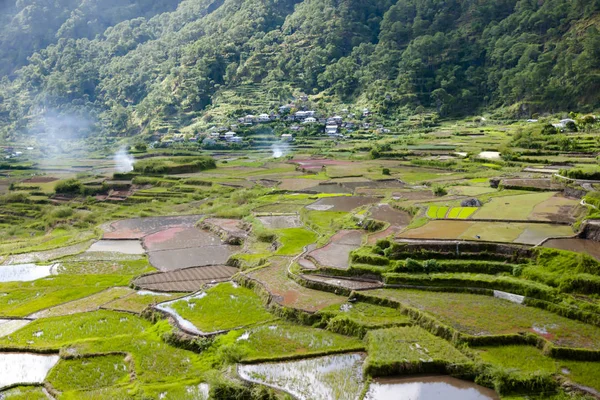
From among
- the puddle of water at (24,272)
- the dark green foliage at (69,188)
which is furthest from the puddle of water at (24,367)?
the dark green foliage at (69,188)

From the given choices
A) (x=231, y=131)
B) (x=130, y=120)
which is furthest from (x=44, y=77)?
(x=231, y=131)

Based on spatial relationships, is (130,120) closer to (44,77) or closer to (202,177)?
(44,77)

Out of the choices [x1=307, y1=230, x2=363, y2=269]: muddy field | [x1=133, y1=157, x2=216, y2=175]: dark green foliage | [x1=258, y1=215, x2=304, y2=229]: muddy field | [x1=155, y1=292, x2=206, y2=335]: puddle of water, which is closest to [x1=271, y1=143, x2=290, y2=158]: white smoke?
[x1=133, y1=157, x2=216, y2=175]: dark green foliage

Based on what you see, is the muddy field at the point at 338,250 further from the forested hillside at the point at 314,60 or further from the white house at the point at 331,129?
the white house at the point at 331,129

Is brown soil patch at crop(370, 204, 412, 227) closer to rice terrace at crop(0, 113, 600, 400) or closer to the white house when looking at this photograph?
rice terrace at crop(0, 113, 600, 400)

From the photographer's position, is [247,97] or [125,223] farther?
[247,97]

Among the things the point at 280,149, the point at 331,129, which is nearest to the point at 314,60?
the point at 331,129

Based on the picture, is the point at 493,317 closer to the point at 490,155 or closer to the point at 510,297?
the point at 510,297
